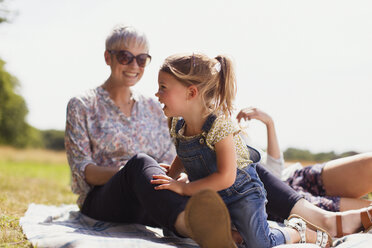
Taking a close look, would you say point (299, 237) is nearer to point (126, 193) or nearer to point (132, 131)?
point (126, 193)

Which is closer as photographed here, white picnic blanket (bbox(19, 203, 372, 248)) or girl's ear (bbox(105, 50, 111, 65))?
white picnic blanket (bbox(19, 203, 372, 248))

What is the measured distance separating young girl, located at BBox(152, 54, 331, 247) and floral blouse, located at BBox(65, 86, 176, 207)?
41.7 inches

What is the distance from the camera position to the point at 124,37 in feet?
10.6

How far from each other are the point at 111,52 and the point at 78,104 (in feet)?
1.68

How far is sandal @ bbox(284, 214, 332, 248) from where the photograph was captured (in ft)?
7.87

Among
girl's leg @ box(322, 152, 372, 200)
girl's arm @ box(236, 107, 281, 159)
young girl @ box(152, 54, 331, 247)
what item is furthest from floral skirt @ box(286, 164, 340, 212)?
young girl @ box(152, 54, 331, 247)

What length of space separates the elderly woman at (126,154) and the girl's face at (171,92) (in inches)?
15.6

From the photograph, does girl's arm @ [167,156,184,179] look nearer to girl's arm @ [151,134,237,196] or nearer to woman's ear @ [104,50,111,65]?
girl's arm @ [151,134,237,196]

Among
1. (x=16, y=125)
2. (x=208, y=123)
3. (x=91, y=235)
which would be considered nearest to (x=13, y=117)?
(x=16, y=125)

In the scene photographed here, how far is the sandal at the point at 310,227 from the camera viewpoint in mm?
2398

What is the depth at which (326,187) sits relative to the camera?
3262 mm

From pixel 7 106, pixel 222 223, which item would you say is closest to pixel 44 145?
pixel 7 106

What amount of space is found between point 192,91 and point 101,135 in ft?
4.16

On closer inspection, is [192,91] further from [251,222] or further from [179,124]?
[251,222]
